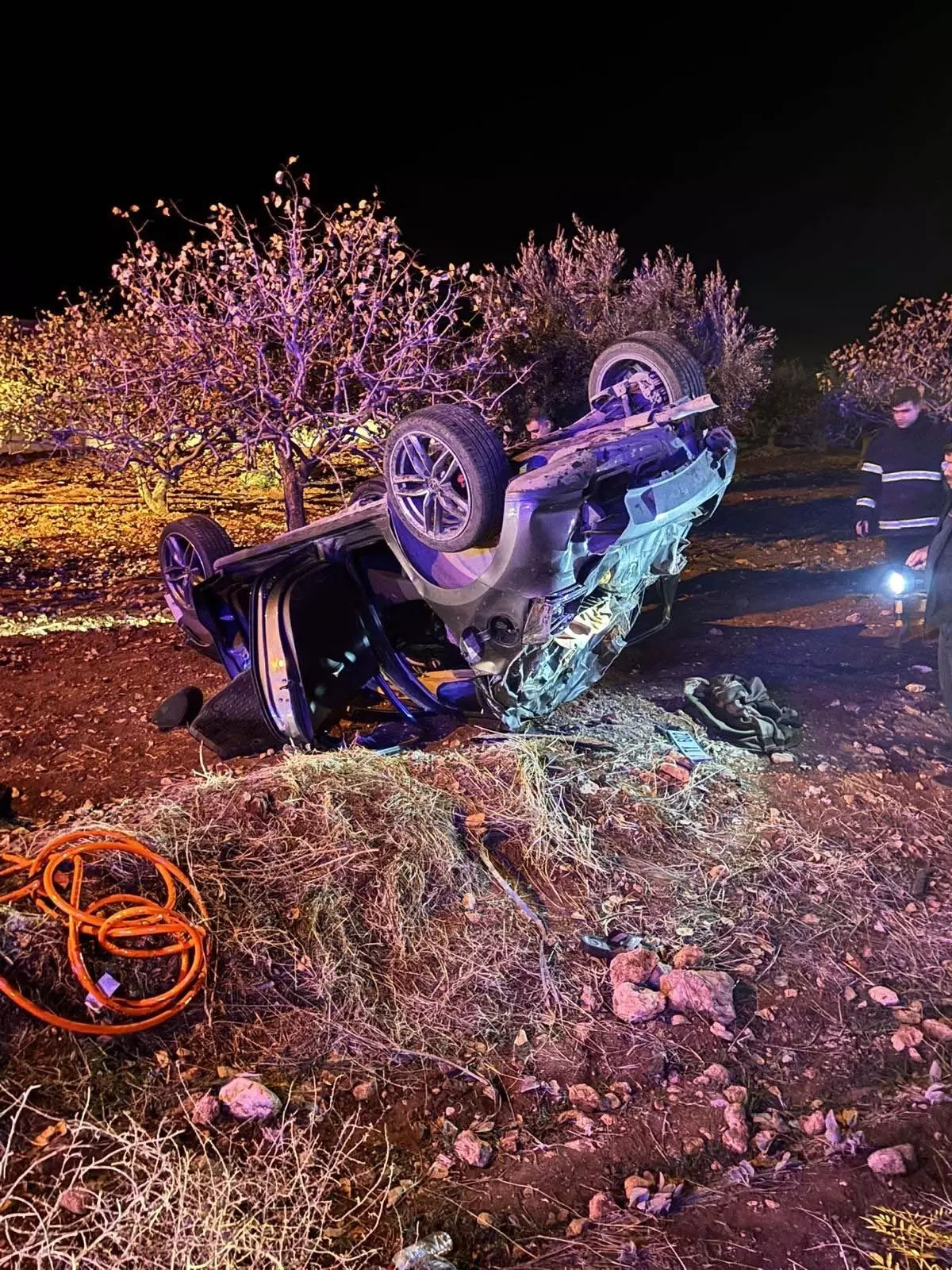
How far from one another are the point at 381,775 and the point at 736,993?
172cm

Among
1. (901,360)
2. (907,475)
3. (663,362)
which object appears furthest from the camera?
(901,360)

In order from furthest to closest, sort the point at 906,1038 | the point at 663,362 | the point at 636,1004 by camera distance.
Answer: the point at 663,362 < the point at 636,1004 < the point at 906,1038

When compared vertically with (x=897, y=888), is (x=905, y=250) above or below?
above

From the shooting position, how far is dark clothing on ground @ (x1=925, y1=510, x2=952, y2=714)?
443cm

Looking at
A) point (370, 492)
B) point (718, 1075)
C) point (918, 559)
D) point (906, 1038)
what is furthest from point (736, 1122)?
point (918, 559)

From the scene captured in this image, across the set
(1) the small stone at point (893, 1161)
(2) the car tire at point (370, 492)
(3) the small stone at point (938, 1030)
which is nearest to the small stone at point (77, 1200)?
(1) the small stone at point (893, 1161)

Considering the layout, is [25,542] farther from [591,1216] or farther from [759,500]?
[759,500]

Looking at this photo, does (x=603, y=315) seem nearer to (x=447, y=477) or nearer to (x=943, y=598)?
(x=943, y=598)

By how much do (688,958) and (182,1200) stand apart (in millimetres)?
1806

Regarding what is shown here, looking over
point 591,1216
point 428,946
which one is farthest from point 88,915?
point 591,1216

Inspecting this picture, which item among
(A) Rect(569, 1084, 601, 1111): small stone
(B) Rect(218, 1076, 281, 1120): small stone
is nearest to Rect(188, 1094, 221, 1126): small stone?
(B) Rect(218, 1076, 281, 1120): small stone

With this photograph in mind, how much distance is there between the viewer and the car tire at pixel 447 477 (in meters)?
3.36

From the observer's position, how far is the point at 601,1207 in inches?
83.0

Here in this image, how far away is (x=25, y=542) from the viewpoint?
374 inches
